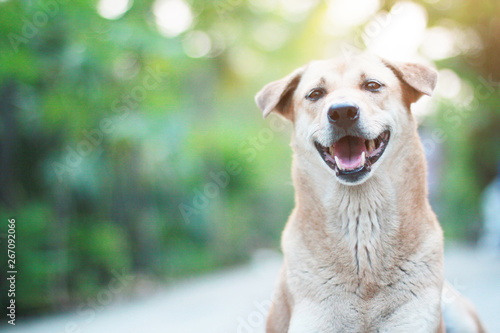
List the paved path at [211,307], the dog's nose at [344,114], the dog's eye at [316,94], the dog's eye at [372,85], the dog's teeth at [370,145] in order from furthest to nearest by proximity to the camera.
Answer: the paved path at [211,307], the dog's eye at [316,94], the dog's eye at [372,85], the dog's teeth at [370,145], the dog's nose at [344,114]

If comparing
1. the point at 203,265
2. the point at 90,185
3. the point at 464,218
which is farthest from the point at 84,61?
the point at 464,218

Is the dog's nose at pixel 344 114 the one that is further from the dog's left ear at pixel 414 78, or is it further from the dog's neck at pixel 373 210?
the dog's left ear at pixel 414 78

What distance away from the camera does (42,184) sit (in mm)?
7031

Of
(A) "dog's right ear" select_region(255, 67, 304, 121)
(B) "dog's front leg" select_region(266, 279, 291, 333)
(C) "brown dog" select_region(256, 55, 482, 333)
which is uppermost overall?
(A) "dog's right ear" select_region(255, 67, 304, 121)

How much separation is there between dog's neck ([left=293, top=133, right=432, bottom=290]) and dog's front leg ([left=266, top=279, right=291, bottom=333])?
459mm

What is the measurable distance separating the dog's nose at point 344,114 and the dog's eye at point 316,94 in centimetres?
41

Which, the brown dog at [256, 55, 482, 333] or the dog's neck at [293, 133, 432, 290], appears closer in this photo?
the brown dog at [256, 55, 482, 333]

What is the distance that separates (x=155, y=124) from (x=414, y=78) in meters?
5.77

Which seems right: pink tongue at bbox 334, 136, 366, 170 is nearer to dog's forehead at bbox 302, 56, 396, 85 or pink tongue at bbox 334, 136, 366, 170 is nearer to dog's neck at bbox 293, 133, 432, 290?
dog's neck at bbox 293, 133, 432, 290

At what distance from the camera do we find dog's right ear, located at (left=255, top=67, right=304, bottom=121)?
3408 millimetres

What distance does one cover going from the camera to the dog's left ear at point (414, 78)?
3138 millimetres

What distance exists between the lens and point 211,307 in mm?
7391

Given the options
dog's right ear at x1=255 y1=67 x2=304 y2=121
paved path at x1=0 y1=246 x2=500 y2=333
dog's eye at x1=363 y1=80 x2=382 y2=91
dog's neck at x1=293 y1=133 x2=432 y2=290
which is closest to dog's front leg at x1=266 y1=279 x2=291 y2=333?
dog's neck at x1=293 y1=133 x2=432 y2=290

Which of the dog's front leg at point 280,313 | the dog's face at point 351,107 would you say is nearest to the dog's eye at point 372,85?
the dog's face at point 351,107
